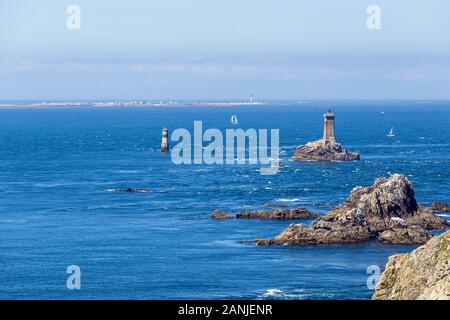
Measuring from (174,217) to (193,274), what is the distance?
31.9 meters

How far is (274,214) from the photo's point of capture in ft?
353

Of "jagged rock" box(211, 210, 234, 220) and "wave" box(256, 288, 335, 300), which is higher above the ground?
"jagged rock" box(211, 210, 234, 220)

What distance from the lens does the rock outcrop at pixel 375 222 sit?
299ft

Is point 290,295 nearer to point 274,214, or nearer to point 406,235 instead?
point 406,235

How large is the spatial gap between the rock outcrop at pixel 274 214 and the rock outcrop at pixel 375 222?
565 centimetres

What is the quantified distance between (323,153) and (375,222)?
270 feet

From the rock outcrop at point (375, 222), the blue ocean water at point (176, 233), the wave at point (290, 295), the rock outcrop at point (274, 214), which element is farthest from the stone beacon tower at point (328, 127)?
the wave at point (290, 295)

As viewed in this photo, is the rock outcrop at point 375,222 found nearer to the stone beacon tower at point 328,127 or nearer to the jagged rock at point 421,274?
the jagged rock at point 421,274

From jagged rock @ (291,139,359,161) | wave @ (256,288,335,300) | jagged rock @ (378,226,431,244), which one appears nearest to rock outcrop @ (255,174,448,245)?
jagged rock @ (378,226,431,244)

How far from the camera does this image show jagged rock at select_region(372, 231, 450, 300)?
42656mm

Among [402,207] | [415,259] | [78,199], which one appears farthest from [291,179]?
[415,259]

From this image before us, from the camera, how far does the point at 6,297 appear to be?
2785 inches

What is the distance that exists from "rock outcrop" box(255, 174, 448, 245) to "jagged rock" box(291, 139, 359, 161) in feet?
243

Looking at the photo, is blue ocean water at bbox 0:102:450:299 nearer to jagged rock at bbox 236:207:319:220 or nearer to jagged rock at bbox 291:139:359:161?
jagged rock at bbox 236:207:319:220
